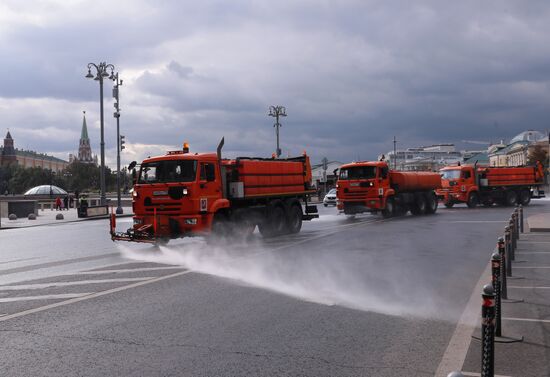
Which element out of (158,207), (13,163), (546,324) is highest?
(13,163)

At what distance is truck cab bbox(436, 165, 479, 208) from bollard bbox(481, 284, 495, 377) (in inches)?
1341

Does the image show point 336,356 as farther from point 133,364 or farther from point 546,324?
point 546,324

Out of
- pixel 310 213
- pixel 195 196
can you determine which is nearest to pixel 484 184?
pixel 310 213

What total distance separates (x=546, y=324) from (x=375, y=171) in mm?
20725

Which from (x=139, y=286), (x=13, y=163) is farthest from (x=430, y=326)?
(x=13, y=163)

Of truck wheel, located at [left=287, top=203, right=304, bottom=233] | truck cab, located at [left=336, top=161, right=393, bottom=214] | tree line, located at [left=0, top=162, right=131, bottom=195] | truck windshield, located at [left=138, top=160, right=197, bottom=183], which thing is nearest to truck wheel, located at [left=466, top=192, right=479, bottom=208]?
truck cab, located at [left=336, top=161, right=393, bottom=214]

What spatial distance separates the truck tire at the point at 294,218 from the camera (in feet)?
65.3

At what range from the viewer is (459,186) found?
37.1 m

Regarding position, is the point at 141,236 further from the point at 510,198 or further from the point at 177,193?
the point at 510,198

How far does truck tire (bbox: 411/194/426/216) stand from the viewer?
30797mm

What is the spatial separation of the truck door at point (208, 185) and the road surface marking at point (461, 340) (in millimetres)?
7986

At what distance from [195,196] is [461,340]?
9629 mm

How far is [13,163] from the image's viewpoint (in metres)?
162

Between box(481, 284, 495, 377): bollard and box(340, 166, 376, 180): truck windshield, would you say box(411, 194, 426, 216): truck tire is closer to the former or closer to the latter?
box(340, 166, 376, 180): truck windshield
